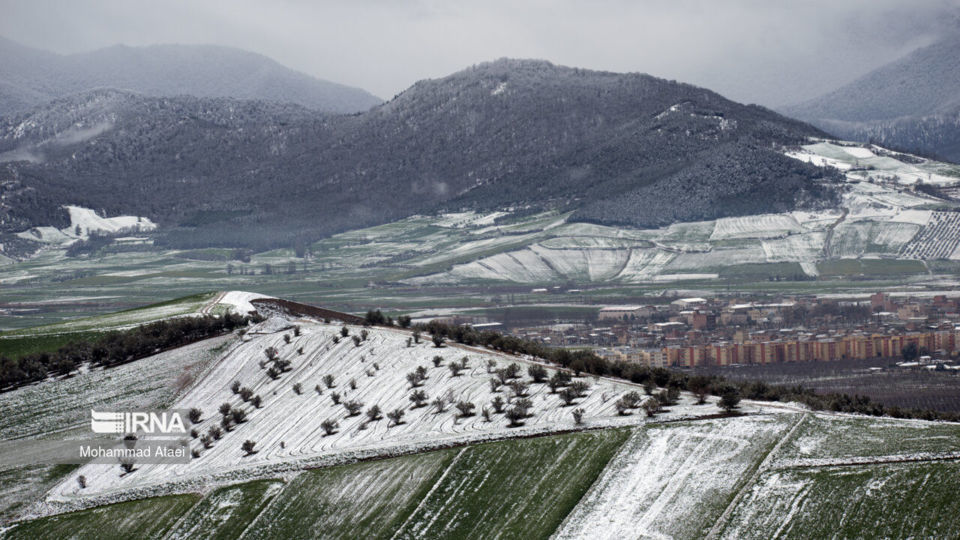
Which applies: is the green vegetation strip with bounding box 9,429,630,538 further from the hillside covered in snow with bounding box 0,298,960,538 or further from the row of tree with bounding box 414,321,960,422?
the row of tree with bounding box 414,321,960,422

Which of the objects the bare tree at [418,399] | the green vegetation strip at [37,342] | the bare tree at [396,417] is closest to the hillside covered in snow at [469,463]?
the bare tree at [418,399]

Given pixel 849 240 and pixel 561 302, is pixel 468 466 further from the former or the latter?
pixel 849 240

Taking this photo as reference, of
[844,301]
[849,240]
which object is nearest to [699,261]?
[849,240]

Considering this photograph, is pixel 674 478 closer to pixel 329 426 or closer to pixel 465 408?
pixel 465 408

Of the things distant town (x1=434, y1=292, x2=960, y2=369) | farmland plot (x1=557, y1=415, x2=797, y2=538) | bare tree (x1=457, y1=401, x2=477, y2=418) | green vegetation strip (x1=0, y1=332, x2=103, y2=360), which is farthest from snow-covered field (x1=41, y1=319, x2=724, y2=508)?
distant town (x1=434, y1=292, x2=960, y2=369)

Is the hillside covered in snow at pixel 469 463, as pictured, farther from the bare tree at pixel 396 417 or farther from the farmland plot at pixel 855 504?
the bare tree at pixel 396 417
